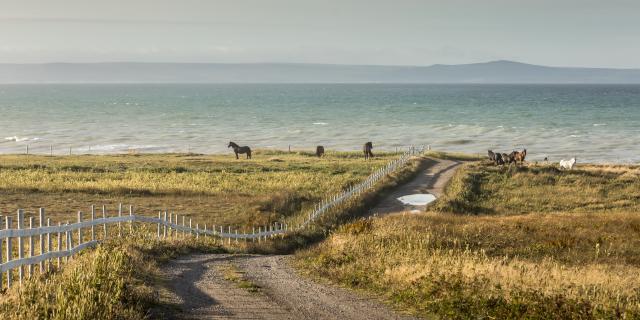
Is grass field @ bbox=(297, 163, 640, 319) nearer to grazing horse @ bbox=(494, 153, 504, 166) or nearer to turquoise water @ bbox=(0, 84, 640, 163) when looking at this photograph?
grazing horse @ bbox=(494, 153, 504, 166)

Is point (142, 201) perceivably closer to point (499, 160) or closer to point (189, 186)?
point (189, 186)

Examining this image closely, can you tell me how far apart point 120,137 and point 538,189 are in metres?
92.0

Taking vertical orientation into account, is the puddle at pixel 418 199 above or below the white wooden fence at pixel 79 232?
below

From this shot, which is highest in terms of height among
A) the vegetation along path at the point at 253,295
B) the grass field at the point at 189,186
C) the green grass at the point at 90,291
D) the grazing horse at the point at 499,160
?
the green grass at the point at 90,291

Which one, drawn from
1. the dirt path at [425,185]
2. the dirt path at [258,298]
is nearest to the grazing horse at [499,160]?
the dirt path at [425,185]

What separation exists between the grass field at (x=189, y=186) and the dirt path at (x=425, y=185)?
3227 millimetres

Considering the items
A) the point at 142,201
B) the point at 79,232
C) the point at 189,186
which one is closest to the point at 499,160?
the point at 189,186

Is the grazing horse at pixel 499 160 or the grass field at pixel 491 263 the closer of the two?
the grass field at pixel 491 263

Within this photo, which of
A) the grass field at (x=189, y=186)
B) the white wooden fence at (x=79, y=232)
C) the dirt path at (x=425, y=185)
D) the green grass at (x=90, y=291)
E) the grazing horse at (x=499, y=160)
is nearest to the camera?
the green grass at (x=90, y=291)

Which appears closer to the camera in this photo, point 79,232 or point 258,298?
point 258,298

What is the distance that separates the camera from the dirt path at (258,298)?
14.2 m

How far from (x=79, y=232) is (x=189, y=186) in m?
31.4

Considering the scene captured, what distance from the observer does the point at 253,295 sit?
630 inches

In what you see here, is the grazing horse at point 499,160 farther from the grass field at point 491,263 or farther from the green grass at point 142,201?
the grass field at point 491,263
